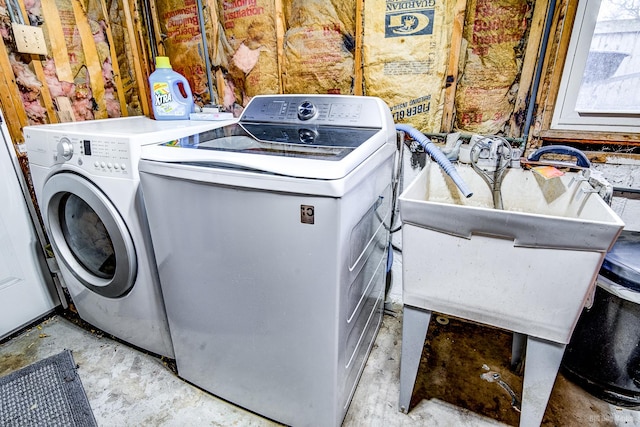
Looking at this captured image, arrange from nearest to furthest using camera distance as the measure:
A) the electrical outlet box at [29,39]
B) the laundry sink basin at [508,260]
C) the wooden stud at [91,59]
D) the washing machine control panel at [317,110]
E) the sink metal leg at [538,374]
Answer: the laundry sink basin at [508,260] < the sink metal leg at [538,374] < the washing machine control panel at [317,110] < the electrical outlet box at [29,39] < the wooden stud at [91,59]

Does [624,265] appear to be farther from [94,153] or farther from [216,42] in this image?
[216,42]

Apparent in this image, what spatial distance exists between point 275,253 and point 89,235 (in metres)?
1.08

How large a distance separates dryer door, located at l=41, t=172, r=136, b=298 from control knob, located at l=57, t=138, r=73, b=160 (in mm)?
77

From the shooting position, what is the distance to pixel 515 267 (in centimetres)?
87

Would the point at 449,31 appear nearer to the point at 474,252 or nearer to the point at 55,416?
the point at 474,252

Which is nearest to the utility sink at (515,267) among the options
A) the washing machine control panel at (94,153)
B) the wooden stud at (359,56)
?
the wooden stud at (359,56)

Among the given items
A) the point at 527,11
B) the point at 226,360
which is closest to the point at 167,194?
the point at 226,360

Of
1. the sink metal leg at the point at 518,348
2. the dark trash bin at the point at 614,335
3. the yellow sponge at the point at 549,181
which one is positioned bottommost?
the sink metal leg at the point at 518,348

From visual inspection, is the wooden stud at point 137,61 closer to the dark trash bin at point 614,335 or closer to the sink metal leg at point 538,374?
the sink metal leg at point 538,374

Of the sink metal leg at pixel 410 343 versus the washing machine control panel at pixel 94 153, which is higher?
the washing machine control panel at pixel 94 153

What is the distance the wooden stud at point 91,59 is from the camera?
5.61 ft

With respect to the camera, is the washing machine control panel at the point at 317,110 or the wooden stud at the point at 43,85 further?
the wooden stud at the point at 43,85

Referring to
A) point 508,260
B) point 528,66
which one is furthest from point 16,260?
point 528,66

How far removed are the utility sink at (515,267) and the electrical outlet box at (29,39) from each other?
6.16ft
